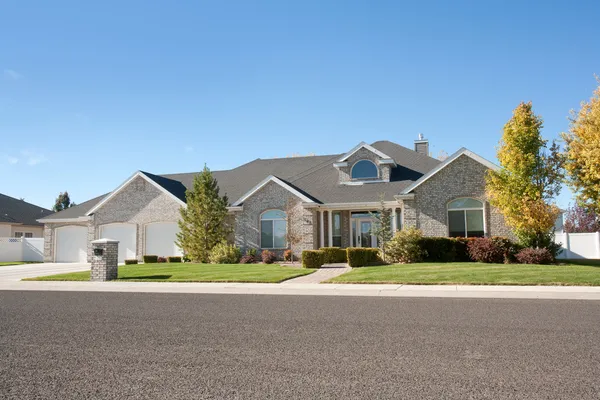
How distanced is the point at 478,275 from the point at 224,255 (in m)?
13.8

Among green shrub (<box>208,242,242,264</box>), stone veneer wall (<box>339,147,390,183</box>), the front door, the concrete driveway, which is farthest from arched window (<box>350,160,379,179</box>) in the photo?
the concrete driveway

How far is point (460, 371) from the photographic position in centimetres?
528

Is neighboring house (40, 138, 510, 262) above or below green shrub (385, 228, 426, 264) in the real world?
above

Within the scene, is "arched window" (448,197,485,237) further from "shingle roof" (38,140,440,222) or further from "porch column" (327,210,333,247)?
"porch column" (327,210,333,247)

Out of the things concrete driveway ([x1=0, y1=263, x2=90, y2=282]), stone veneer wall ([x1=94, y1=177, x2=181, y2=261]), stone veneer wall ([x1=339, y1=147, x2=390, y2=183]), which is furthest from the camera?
stone veneer wall ([x1=94, y1=177, x2=181, y2=261])

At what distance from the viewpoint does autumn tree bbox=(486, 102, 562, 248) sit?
2077 cm

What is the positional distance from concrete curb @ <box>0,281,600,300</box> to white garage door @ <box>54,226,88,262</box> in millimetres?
15599

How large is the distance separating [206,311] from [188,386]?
17.0 ft

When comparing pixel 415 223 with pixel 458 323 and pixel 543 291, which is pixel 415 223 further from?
pixel 458 323

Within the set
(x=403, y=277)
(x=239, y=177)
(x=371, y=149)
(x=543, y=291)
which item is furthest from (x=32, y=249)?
(x=543, y=291)

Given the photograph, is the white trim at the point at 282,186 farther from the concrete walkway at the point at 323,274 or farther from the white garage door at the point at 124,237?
the white garage door at the point at 124,237

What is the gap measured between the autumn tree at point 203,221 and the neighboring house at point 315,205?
118 cm

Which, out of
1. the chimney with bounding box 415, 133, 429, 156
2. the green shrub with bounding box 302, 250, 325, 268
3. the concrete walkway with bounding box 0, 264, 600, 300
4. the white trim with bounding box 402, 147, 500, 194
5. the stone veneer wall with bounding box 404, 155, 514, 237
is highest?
the chimney with bounding box 415, 133, 429, 156

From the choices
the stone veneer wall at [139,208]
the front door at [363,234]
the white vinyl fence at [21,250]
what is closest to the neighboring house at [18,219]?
the white vinyl fence at [21,250]
